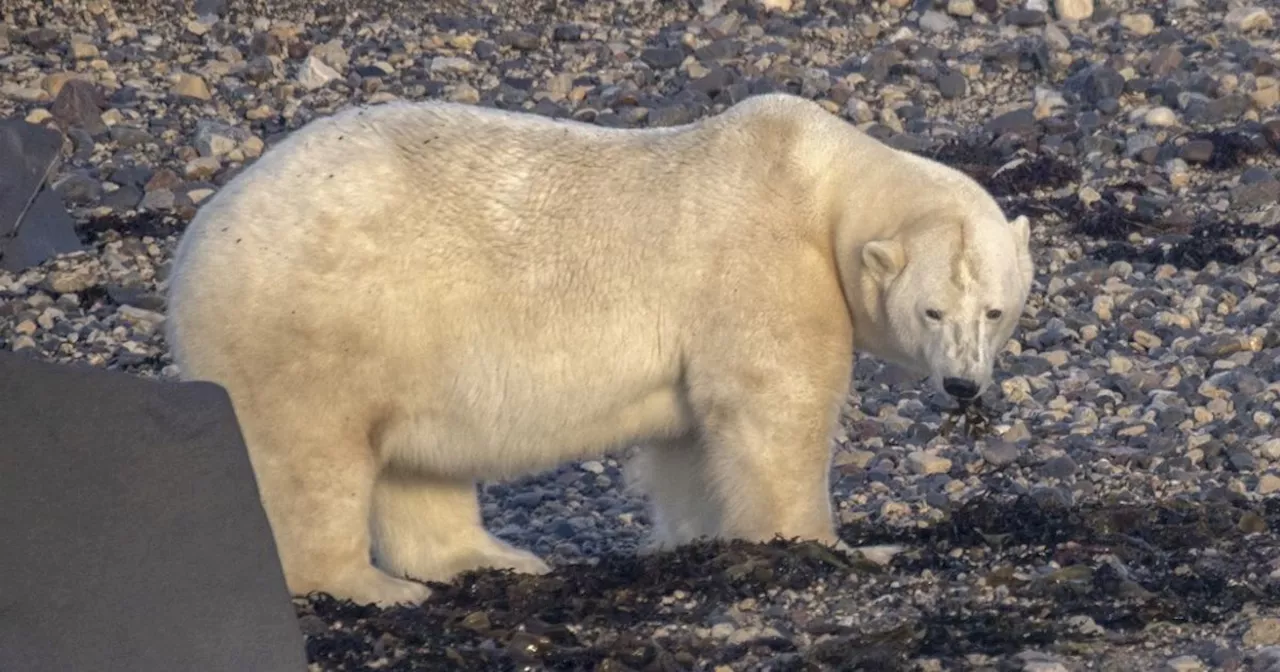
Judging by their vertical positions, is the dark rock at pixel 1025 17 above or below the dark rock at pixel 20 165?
below

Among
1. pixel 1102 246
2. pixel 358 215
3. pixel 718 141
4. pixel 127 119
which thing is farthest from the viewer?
pixel 127 119

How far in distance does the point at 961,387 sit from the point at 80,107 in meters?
6.79

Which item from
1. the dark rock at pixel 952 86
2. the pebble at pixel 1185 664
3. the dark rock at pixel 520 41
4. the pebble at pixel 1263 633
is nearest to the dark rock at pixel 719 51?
the dark rock at pixel 520 41

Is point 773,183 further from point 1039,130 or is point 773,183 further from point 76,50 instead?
point 76,50

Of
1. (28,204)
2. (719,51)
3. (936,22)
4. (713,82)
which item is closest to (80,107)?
(28,204)

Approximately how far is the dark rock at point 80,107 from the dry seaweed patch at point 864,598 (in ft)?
18.6

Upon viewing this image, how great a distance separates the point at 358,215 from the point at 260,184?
307 millimetres

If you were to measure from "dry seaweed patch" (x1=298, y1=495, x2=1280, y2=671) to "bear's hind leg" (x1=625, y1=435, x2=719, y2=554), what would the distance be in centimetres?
20

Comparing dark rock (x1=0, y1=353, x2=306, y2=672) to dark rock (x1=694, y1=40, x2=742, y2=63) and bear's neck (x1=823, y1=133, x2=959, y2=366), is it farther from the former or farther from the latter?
dark rock (x1=694, y1=40, x2=742, y2=63)

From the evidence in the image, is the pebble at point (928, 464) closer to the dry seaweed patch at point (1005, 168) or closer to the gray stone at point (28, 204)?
the dry seaweed patch at point (1005, 168)

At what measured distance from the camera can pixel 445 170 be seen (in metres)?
6.27

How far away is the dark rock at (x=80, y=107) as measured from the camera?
11484 mm

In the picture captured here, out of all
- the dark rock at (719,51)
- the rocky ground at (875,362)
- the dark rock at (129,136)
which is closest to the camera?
the rocky ground at (875,362)

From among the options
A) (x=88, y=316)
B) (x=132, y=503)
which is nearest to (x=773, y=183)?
(x=132, y=503)
